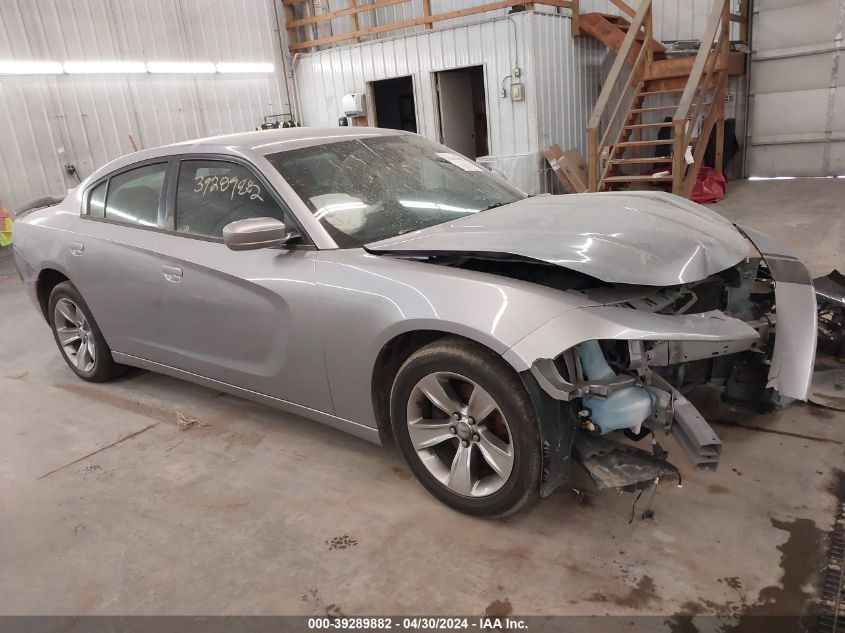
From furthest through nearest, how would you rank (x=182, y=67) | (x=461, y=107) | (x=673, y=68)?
(x=182, y=67) < (x=461, y=107) < (x=673, y=68)

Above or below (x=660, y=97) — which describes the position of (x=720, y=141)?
below

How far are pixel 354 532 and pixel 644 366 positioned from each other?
1251mm

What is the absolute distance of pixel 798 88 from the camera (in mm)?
9828

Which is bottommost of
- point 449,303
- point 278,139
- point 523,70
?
point 449,303

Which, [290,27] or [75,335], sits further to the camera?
[290,27]

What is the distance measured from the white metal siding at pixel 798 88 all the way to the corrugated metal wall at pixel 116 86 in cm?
871

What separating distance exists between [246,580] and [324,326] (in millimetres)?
987

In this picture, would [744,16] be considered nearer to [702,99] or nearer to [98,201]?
[702,99]

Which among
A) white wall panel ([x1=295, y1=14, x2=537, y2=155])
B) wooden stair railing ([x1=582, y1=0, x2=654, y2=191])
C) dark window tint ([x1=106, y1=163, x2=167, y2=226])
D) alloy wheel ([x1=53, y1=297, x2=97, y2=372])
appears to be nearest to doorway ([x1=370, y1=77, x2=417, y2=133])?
white wall panel ([x1=295, y1=14, x2=537, y2=155])

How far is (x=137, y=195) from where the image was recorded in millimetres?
3447

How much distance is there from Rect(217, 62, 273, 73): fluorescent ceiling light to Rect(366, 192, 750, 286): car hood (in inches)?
413

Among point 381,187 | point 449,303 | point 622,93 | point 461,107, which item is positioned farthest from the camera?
point 461,107

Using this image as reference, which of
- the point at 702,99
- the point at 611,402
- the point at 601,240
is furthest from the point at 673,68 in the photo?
the point at 611,402

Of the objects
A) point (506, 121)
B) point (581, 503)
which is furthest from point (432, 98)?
point (581, 503)
